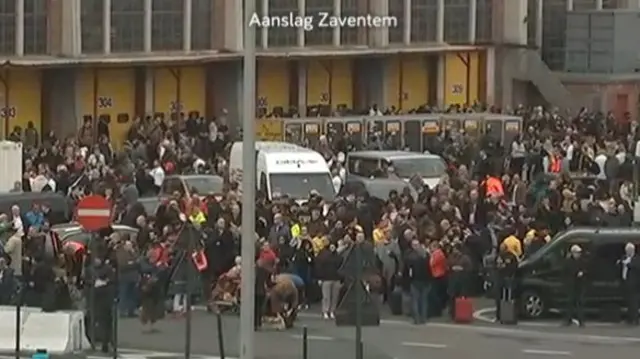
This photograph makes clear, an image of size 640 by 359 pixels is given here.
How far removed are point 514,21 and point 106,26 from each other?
55.8 feet

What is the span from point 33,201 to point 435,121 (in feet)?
67.9

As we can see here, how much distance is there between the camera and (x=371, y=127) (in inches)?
2280

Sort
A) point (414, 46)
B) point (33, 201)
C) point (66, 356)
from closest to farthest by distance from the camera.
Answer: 1. point (66, 356)
2. point (33, 201)
3. point (414, 46)

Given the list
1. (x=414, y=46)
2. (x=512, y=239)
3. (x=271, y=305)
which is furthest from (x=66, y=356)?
(x=414, y=46)

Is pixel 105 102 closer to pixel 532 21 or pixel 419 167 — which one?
pixel 419 167

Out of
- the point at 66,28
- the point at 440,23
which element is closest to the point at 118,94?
the point at 66,28

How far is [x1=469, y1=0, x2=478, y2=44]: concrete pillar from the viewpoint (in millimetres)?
70375

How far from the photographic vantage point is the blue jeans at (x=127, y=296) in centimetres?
3362

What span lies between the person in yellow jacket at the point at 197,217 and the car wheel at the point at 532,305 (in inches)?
241

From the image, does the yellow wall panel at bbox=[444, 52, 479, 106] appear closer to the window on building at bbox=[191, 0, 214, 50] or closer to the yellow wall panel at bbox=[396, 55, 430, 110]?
the yellow wall panel at bbox=[396, 55, 430, 110]

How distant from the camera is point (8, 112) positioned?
5819 cm

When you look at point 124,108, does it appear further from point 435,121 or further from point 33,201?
point 33,201

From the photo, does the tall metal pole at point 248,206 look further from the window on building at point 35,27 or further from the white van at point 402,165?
the window on building at point 35,27

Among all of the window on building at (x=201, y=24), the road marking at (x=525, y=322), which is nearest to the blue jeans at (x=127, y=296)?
the road marking at (x=525, y=322)
